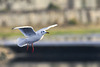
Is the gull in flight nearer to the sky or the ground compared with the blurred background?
nearer to the ground

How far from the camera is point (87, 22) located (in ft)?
393

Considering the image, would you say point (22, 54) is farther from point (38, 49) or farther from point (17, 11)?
point (17, 11)

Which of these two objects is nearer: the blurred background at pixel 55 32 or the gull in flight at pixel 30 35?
the gull in flight at pixel 30 35

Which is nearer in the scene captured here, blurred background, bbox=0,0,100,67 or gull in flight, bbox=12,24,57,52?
gull in flight, bbox=12,24,57,52

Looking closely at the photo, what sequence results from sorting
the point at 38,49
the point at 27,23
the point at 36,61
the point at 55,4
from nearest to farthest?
the point at 36,61 → the point at 38,49 → the point at 27,23 → the point at 55,4

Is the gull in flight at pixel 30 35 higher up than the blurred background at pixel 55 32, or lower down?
lower down

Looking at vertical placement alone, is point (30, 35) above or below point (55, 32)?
below

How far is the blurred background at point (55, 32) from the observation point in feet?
201

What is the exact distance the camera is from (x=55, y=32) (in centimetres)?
6950

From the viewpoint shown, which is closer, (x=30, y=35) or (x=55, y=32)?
(x=30, y=35)

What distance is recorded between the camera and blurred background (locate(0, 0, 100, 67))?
61.2 m

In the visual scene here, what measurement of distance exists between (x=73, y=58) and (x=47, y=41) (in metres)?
5.38

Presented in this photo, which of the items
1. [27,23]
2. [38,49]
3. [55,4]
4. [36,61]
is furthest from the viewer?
[55,4]

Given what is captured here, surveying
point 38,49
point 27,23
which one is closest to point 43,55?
point 38,49
